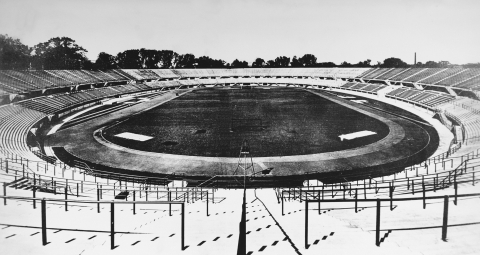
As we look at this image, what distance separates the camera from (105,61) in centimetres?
11056

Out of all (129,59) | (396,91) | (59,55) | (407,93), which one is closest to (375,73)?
(396,91)

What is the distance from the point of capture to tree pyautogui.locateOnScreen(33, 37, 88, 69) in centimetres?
8725

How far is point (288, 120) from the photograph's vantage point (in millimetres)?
50781

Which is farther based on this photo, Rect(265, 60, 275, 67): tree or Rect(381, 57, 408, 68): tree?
Rect(265, 60, 275, 67): tree

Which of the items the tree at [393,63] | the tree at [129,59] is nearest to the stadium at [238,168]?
the tree at [129,59]

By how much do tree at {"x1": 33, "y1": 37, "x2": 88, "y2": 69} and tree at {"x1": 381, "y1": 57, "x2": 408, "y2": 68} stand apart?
85684 millimetres

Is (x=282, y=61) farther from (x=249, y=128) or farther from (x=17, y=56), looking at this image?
(x=249, y=128)

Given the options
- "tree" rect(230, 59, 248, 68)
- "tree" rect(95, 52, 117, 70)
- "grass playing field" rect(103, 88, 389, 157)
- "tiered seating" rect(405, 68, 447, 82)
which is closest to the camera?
"grass playing field" rect(103, 88, 389, 157)

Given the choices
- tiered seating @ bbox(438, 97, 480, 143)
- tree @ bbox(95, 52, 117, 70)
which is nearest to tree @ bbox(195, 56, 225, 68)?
tree @ bbox(95, 52, 117, 70)

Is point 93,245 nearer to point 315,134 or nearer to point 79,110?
point 315,134

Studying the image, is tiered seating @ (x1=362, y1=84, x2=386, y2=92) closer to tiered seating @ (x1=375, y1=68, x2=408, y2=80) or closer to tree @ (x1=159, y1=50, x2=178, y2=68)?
tiered seating @ (x1=375, y1=68, x2=408, y2=80)


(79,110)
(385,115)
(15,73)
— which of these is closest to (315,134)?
(385,115)

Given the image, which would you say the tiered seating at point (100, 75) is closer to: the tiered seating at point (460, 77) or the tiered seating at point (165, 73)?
the tiered seating at point (165, 73)

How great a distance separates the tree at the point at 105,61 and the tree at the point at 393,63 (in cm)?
8034
